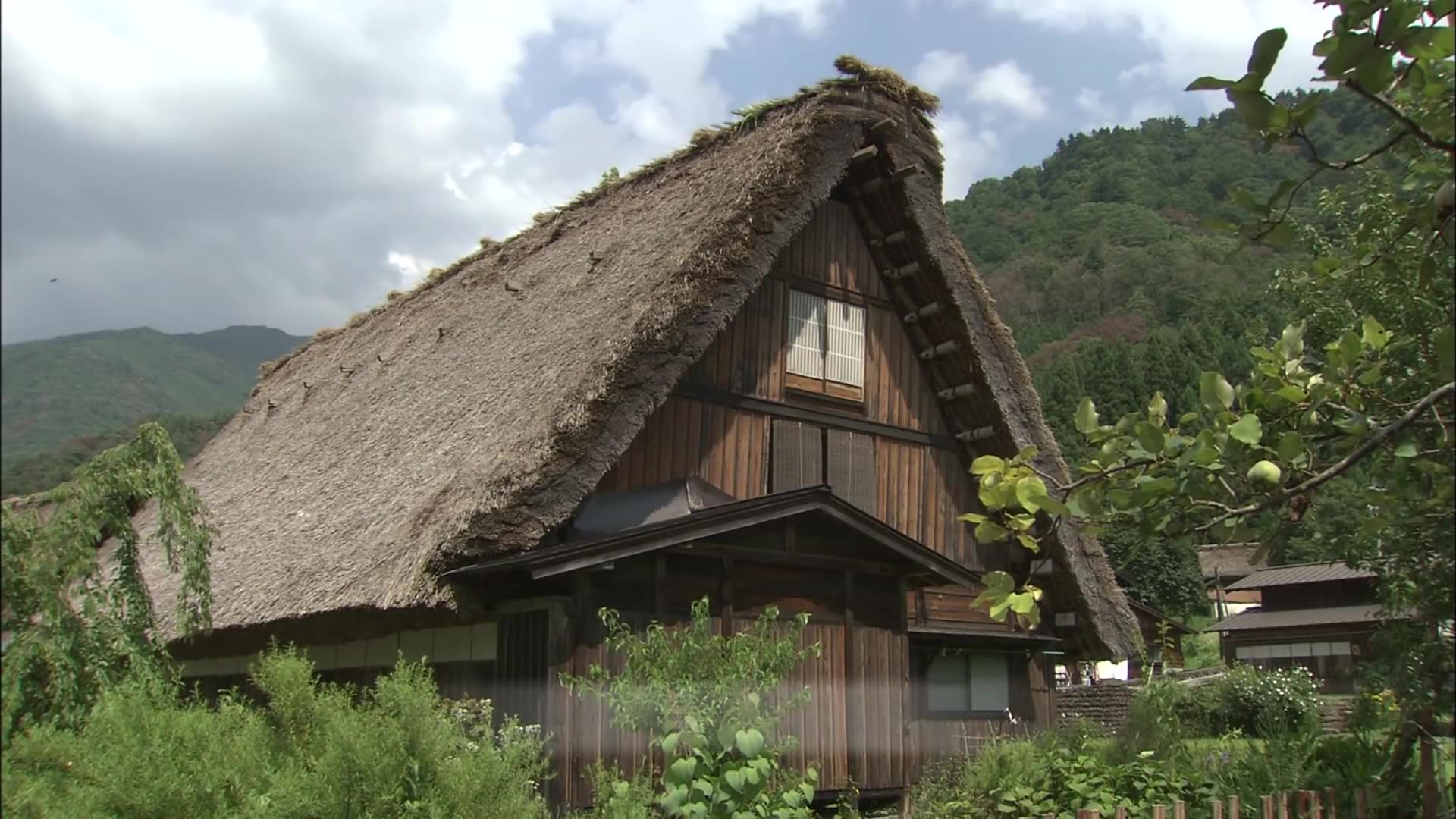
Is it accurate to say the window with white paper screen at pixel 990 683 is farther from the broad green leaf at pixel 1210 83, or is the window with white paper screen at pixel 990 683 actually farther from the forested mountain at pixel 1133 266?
the forested mountain at pixel 1133 266

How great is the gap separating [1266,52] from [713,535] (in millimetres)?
6369

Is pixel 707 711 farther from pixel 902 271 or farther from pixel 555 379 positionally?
pixel 902 271

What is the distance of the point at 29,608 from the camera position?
8.18 metres

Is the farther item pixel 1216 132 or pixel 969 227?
pixel 1216 132

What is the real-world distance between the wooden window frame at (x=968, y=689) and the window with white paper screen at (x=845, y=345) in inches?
123

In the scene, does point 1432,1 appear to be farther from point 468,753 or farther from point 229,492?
point 229,492

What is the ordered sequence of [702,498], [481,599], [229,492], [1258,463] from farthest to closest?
[229,492], [702,498], [481,599], [1258,463]

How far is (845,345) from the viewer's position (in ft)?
41.4

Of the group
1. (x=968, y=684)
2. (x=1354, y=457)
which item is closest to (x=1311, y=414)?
(x=1354, y=457)

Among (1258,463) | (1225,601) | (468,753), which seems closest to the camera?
(1258,463)

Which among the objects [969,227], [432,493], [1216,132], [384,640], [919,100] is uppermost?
[1216,132]

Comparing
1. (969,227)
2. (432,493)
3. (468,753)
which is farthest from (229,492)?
(969,227)

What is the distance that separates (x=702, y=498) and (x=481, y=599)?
2.26 m

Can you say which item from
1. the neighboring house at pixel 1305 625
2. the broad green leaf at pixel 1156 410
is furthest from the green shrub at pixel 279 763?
the neighboring house at pixel 1305 625
